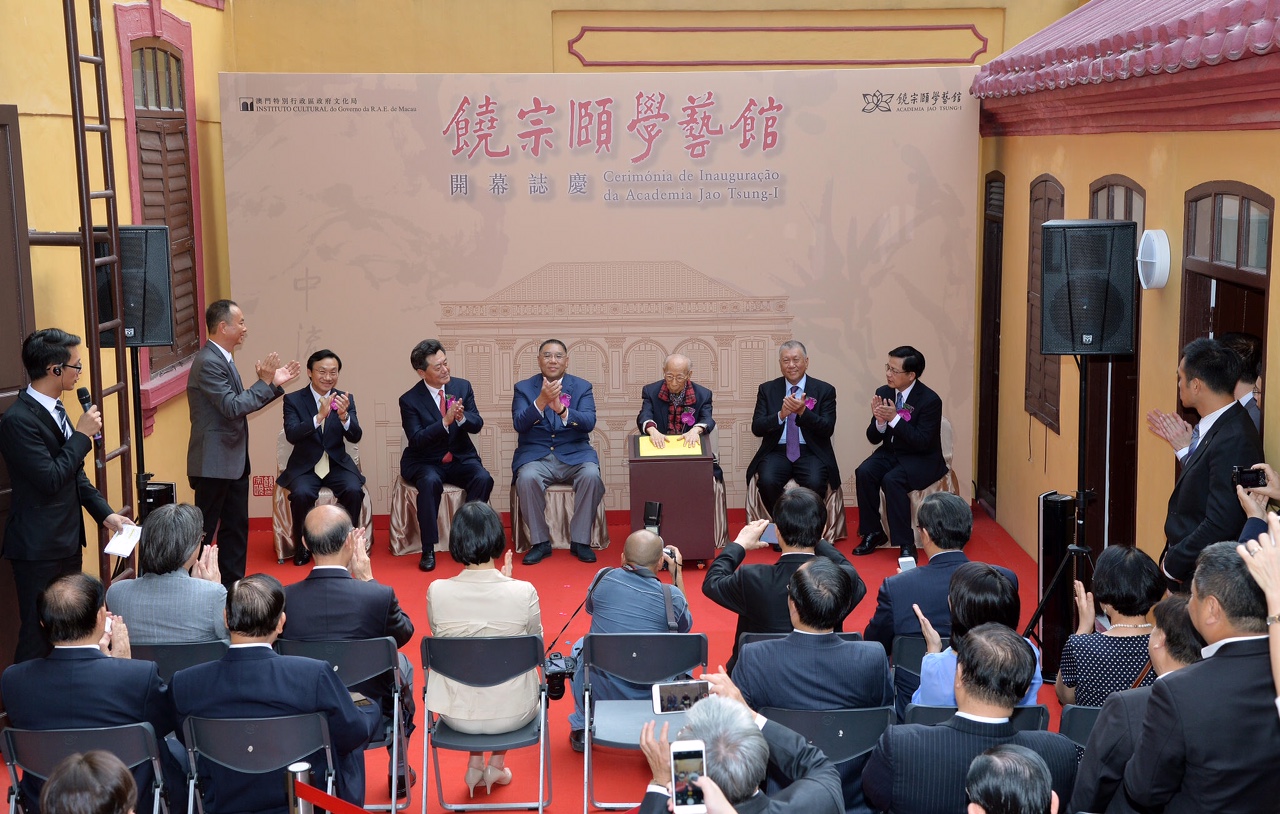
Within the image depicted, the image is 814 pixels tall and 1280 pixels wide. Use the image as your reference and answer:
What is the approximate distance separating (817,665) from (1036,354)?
14.3 feet

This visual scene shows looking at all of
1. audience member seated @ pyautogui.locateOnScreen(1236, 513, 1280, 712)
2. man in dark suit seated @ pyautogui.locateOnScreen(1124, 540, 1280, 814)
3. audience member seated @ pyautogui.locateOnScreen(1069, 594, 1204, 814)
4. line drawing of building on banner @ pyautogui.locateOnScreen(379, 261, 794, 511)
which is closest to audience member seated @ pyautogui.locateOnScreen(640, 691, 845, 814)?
audience member seated @ pyautogui.locateOnScreen(1069, 594, 1204, 814)

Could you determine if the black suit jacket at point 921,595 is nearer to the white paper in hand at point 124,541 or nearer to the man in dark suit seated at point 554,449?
the white paper in hand at point 124,541

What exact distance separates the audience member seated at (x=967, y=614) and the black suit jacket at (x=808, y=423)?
3956mm

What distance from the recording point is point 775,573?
474cm

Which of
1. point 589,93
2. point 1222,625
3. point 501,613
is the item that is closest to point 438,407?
point 589,93

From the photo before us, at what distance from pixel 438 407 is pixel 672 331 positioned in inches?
64.5

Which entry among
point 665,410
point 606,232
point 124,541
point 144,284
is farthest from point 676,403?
point 124,541

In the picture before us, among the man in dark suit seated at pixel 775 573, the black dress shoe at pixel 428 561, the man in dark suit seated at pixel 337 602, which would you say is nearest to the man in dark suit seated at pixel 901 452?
the black dress shoe at pixel 428 561

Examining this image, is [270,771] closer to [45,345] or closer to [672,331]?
[45,345]

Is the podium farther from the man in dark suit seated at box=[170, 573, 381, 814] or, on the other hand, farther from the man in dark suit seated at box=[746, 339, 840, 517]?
the man in dark suit seated at box=[170, 573, 381, 814]

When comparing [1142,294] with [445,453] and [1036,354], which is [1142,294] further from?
[445,453]

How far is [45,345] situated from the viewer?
5.18 meters

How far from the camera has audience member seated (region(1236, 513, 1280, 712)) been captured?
111 inches

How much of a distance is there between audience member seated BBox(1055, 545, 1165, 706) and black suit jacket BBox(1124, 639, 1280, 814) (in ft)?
3.33
